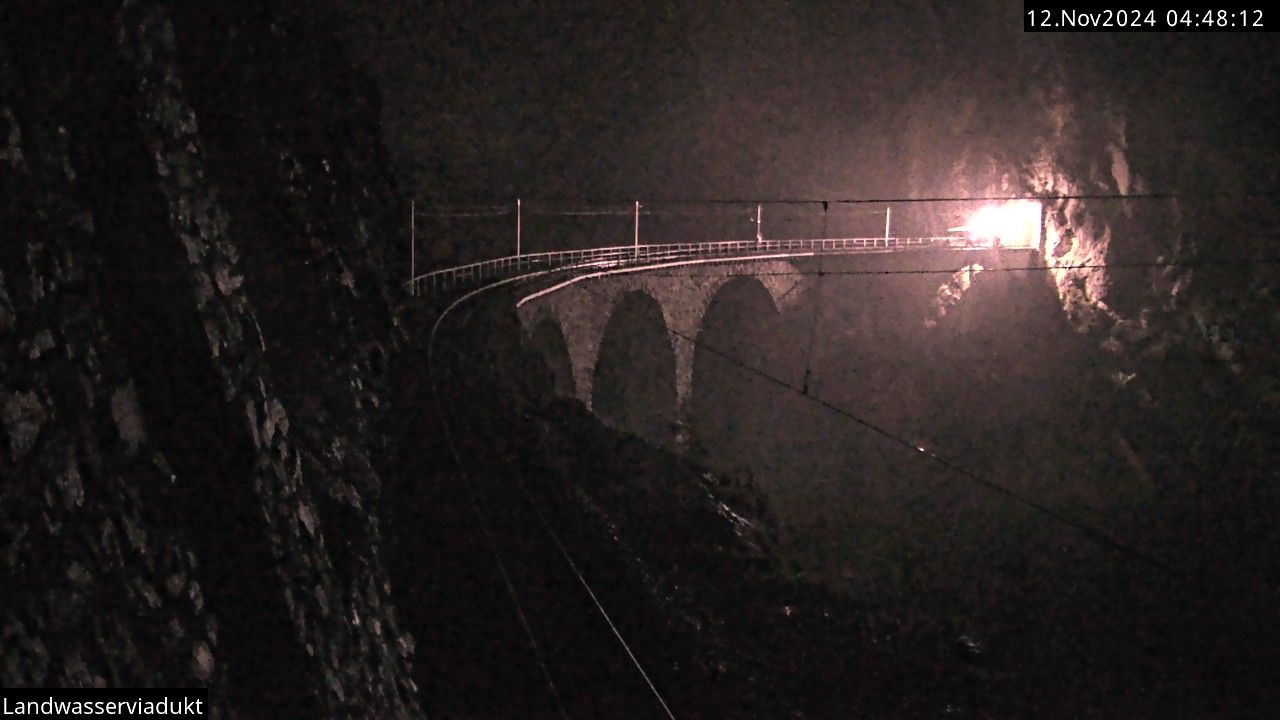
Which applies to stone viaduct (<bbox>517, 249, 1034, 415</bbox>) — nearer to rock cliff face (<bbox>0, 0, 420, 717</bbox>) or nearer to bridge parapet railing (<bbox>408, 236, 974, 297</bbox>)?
bridge parapet railing (<bbox>408, 236, 974, 297</bbox>)

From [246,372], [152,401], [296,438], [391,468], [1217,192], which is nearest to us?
[152,401]

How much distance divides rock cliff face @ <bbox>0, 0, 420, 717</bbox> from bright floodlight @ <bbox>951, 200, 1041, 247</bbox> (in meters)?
27.9

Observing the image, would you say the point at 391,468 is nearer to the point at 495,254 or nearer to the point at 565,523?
the point at 565,523

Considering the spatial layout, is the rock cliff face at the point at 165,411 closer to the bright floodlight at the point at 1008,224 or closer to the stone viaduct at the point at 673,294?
the stone viaduct at the point at 673,294

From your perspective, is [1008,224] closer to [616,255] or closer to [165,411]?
[616,255]

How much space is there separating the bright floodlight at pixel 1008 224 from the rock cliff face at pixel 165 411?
2792 centimetres

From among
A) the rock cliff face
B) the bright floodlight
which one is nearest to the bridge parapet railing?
the bright floodlight

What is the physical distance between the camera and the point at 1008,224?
106ft

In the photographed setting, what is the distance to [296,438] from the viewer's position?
6840 mm

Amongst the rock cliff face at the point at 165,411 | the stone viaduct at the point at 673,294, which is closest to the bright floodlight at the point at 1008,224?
the stone viaduct at the point at 673,294

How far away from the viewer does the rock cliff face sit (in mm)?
3988

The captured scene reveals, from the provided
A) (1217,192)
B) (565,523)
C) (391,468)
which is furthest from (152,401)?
(1217,192)

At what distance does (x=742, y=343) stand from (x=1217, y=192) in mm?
15618

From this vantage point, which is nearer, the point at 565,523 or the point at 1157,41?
the point at 565,523
